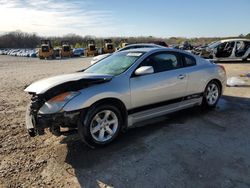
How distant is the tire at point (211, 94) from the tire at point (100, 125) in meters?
2.65

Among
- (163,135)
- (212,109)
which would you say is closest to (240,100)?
(212,109)

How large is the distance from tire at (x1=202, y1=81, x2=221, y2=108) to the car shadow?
37cm

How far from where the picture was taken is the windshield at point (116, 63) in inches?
202

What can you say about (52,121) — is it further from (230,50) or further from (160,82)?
(230,50)

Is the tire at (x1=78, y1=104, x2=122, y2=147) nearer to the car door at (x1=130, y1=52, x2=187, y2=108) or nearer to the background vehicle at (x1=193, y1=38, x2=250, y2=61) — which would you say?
the car door at (x1=130, y1=52, x2=187, y2=108)

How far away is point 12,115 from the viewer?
671 centimetres

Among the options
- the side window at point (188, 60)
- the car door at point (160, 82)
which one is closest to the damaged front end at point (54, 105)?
the car door at point (160, 82)

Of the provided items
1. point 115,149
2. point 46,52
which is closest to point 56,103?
point 115,149

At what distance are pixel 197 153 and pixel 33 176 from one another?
7.85 ft

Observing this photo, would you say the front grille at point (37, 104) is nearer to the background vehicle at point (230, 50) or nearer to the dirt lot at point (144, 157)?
Result: the dirt lot at point (144, 157)

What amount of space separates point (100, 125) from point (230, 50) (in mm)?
16702

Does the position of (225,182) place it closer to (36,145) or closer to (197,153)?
(197,153)

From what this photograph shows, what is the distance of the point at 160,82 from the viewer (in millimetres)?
5312

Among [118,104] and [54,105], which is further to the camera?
[118,104]
